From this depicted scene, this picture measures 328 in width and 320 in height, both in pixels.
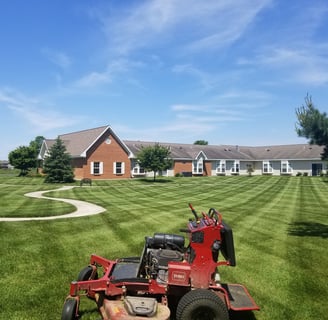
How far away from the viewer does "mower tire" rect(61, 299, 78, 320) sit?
5551 millimetres

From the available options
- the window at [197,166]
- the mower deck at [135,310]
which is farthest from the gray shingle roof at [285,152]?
the mower deck at [135,310]

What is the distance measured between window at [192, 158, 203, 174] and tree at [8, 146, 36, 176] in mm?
26025

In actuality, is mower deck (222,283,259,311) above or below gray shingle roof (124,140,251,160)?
below

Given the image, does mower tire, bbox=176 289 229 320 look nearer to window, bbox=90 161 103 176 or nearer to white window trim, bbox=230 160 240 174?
window, bbox=90 161 103 176

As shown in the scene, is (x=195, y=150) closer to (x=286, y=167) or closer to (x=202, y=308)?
(x=286, y=167)

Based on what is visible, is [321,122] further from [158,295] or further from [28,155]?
[28,155]

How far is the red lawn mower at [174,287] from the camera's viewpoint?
5.44m

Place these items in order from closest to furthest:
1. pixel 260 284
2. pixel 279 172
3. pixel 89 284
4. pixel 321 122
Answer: pixel 89 284 < pixel 260 284 < pixel 321 122 < pixel 279 172

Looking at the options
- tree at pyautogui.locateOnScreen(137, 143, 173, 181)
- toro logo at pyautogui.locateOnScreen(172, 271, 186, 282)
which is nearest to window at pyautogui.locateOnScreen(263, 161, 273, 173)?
tree at pyautogui.locateOnScreen(137, 143, 173, 181)

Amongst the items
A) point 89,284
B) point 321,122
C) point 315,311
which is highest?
point 321,122

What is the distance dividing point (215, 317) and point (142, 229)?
8050 millimetres

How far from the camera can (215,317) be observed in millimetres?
5469

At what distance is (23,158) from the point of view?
171 feet

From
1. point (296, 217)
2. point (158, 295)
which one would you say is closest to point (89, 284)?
point (158, 295)
